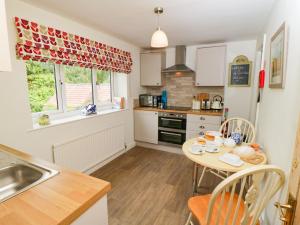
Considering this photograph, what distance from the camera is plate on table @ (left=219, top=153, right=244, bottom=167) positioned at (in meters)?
1.41

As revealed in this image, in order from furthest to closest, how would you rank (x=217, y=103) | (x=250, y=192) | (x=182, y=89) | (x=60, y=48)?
(x=182, y=89), (x=217, y=103), (x=60, y=48), (x=250, y=192)

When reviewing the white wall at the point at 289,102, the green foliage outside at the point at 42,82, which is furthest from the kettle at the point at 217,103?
the green foliage outside at the point at 42,82

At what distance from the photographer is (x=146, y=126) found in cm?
357

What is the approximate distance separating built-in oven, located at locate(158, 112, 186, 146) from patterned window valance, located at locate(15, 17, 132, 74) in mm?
1320

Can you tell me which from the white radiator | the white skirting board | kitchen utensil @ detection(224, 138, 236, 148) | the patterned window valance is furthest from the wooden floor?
the patterned window valance

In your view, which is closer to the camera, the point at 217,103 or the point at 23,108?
the point at 23,108

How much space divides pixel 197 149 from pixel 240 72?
7.02 ft

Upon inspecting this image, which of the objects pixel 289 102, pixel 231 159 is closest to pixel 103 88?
pixel 231 159

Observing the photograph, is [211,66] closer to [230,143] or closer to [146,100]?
[146,100]

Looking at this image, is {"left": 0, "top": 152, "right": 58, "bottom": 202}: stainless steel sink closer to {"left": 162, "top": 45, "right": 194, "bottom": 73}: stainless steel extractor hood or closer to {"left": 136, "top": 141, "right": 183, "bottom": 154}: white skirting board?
{"left": 136, "top": 141, "right": 183, "bottom": 154}: white skirting board

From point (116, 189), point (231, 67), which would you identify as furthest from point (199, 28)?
point (116, 189)

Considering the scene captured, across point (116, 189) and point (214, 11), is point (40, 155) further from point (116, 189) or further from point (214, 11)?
point (214, 11)

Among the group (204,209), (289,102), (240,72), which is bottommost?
(204,209)

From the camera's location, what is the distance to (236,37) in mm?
2885
